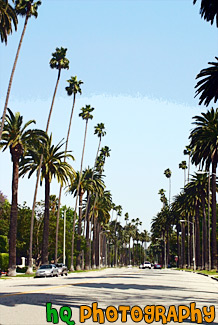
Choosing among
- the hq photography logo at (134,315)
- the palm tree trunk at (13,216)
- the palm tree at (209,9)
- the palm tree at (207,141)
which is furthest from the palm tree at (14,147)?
the hq photography logo at (134,315)

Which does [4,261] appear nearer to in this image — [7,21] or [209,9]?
[7,21]

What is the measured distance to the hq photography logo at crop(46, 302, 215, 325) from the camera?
1295cm

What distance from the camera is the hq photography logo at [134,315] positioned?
42.5 feet

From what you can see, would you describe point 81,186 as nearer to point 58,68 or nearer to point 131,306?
point 58,68

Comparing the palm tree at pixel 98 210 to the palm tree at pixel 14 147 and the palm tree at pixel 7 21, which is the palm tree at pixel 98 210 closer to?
the palm tree at pixel 14 147

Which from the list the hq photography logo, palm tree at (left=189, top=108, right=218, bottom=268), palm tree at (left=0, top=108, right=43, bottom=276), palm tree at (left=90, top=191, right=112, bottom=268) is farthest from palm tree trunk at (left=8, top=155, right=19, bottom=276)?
palm tree at (left=90, top=191, right=112, bottom=268)

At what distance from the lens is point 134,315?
553 inches

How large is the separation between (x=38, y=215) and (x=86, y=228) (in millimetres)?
14640

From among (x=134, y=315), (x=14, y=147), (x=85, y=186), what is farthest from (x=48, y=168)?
(x=134, y=315)

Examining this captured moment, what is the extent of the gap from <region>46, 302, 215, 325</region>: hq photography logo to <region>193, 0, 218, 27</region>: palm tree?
707 inches

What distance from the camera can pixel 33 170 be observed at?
2314 inches

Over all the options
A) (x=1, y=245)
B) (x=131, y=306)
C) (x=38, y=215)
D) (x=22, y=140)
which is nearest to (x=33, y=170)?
(x=22, y=140)

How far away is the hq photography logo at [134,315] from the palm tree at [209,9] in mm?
17958

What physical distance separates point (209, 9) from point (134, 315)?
1951 cm
